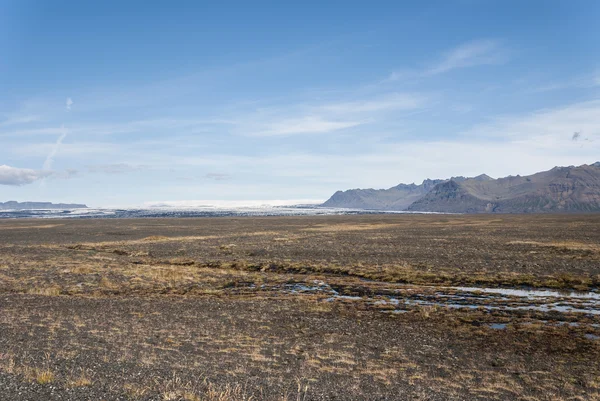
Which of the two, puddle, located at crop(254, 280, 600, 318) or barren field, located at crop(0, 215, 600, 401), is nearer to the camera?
barren field, located at crop(0, 215, 600, 401)

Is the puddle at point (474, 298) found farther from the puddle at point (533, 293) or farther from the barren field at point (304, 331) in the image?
the barren field at point (304, 331)

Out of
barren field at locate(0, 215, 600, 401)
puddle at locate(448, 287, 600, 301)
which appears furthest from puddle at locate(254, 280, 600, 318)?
barren field at locate(0, 215, 600, 401)

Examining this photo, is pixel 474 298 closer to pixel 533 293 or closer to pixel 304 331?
pixel 533 293

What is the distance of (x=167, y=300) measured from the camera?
26.9m

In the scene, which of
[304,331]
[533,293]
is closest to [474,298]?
[533,293]

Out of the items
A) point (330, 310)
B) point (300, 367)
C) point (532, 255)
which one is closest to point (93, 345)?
point (300, 367)

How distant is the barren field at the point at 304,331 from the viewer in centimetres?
1292

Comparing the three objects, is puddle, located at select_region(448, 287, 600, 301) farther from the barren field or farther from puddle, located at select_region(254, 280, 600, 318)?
the barren field

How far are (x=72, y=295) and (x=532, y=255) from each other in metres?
44.3

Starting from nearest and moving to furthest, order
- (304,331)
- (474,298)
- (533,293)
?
(304,331), (474,298), (533,293)

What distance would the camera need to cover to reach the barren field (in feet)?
42.4

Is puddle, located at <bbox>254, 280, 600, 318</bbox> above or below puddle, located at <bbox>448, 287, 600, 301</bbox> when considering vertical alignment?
above

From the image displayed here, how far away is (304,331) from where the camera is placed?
2000 cm

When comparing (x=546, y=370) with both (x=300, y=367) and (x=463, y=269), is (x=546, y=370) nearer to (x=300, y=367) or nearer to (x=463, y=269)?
(x=300, y=367)
